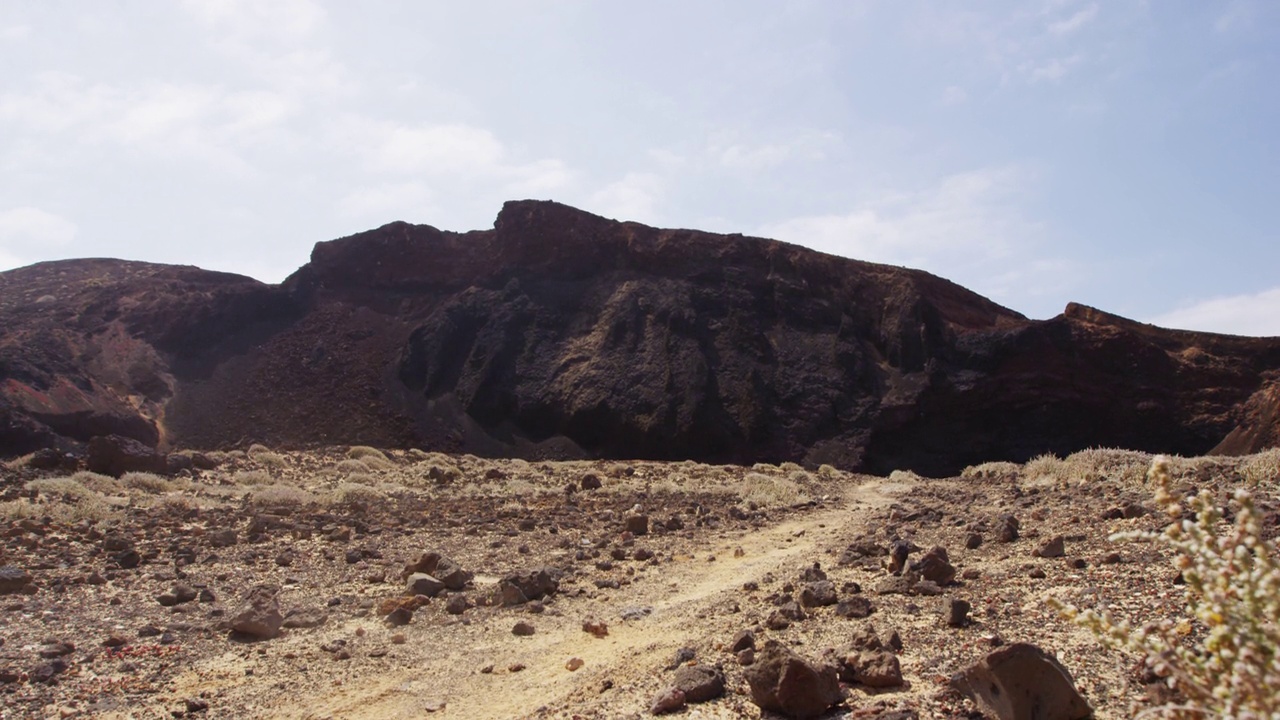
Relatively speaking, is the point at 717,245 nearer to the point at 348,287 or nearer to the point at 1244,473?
the point at 348,287

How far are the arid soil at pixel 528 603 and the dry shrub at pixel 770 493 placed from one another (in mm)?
1951

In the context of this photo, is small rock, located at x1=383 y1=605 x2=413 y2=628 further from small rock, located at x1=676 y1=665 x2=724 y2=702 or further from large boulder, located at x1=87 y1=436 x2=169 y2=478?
large boulder, located at x1=87 y1=436 x2=169 y2=478

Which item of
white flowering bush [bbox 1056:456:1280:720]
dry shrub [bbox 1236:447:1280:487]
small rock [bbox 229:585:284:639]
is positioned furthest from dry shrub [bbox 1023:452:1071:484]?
white flowering bush [bbox 1056:456:1280:720]

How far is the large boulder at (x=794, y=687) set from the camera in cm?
372

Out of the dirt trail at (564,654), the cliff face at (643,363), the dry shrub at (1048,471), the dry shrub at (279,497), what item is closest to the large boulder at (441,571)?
the dirt trail at (564,654)

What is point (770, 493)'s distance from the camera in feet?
53.5

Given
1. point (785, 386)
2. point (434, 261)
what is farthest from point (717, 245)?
point (434, 261)

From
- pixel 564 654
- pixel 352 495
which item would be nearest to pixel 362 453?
pixel 352 495

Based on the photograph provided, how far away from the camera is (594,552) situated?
31.2 feet

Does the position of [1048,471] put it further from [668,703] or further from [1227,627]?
[1227,627]

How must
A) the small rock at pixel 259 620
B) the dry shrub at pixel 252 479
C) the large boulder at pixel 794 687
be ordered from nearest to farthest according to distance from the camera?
the large boulder at pixel 794 687 < the small rock at pixel 259 620 < the dry shrub at pixel 252 479

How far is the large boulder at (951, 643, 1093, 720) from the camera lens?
10.6ft

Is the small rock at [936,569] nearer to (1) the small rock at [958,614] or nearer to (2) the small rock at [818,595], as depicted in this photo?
(2) the small rock at [818,595]

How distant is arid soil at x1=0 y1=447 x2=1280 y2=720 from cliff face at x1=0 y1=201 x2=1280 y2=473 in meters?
21.4
